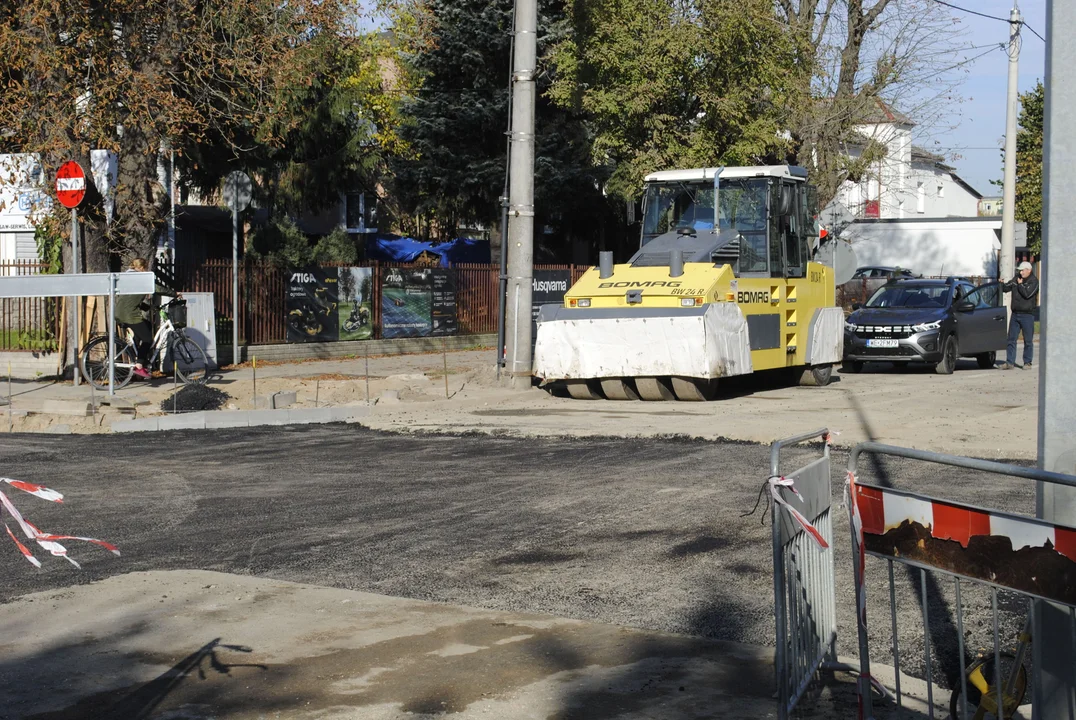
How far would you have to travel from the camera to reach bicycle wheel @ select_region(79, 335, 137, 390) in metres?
17.7

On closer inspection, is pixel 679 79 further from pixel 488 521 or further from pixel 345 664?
pixel 345 664

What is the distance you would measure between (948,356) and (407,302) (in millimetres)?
11548

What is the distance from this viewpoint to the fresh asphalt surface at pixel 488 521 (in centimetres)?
670

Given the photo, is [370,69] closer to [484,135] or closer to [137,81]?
[484,135]

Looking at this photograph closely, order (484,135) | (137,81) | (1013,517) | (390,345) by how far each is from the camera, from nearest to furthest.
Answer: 1. (1013,517)
2. (137,81)
3. (390,345)
4. (484,135)

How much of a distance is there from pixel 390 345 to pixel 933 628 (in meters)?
21.1

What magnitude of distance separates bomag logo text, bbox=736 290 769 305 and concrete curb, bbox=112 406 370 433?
16.8 feet

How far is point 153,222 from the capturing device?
20.0 meters

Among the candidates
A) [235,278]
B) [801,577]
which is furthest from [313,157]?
[801,577]

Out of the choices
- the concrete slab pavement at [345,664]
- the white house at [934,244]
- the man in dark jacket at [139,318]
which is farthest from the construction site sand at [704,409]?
the white house at [934,244]

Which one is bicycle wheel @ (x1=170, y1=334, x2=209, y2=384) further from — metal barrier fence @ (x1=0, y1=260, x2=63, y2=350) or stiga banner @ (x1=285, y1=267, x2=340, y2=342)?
stiga banner @ (x1=285, y1=267, x2=340, y2=342)

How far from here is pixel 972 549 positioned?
13.6ft

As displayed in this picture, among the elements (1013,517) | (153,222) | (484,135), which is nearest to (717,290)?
(153,222)

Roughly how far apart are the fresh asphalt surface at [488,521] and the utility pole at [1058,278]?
64.4 inches
